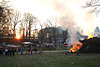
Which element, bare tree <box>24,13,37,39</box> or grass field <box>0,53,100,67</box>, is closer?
grass field <box>0,53,100,67</box>

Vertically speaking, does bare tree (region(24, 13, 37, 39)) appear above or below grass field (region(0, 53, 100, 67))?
above

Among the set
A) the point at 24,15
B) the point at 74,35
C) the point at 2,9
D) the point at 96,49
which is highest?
the point at 24,15

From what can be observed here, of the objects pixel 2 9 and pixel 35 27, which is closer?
pixel 2 9

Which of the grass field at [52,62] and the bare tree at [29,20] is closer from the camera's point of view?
the grass field at [52,62]

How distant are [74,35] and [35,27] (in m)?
25.1

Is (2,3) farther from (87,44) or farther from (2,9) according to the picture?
(87,44)

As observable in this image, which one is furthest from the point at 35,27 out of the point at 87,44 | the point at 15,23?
the point at 87,44

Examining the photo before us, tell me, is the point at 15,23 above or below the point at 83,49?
above

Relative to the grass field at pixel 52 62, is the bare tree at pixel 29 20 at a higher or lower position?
higher

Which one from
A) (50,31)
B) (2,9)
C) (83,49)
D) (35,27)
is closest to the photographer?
(2,9)

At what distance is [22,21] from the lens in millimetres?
72500

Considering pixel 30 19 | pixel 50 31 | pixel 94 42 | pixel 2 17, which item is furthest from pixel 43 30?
pixel 2 17

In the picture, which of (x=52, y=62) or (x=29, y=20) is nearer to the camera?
(x=52, y=62)

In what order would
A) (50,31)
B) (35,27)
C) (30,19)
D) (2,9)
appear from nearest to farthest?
1. (2,9)
2. (30,19)
3. (35,27)
4. (50,31)
